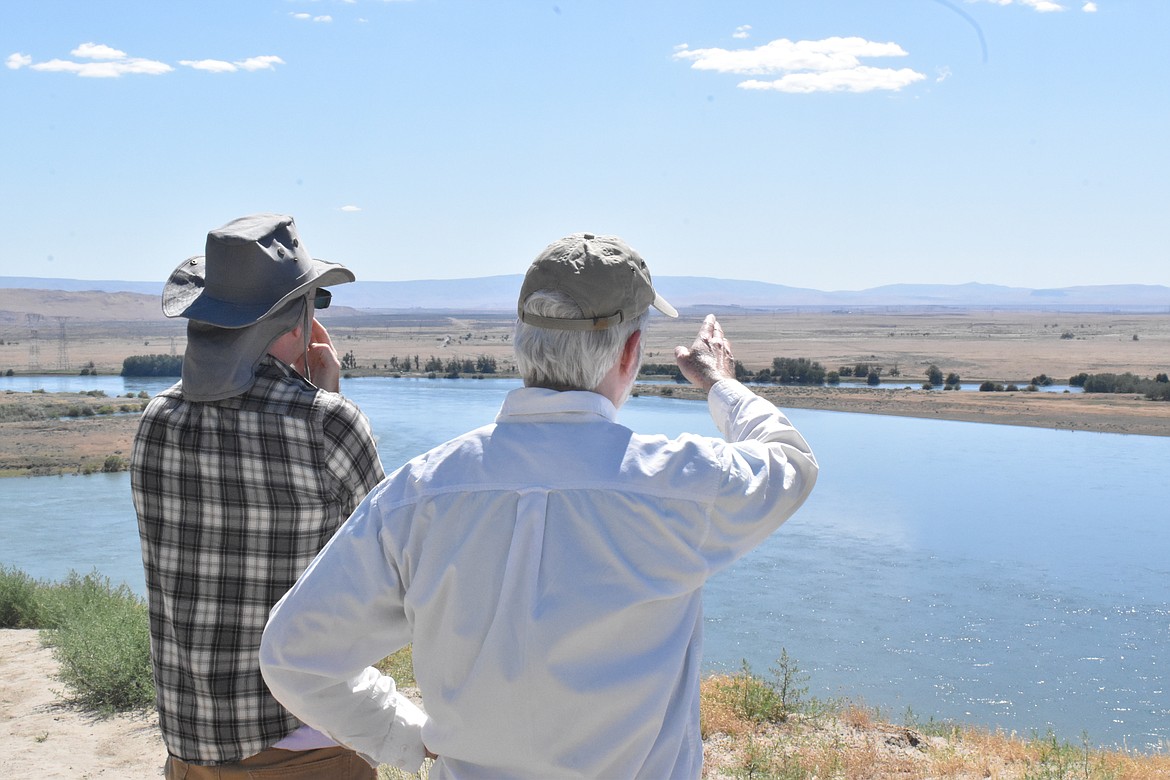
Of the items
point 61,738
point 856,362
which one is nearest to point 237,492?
point 61,738

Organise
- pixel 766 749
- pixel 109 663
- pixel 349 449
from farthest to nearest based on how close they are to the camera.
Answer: pixel 109 663 → pixel 766 749 → pixel 349 449

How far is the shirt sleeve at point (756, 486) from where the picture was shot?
4.54 ft

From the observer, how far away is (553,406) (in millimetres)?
1395

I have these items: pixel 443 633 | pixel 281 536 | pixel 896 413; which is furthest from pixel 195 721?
pixel 896 413

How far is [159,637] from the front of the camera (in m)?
1.94

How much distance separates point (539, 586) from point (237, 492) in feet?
2.50

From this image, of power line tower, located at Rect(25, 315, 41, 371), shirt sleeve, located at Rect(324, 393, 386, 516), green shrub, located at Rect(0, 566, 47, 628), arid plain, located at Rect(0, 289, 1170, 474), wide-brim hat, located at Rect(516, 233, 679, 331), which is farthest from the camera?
power line tower, located at Rect(25, 315, 41, 371)

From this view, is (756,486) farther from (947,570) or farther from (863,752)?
(947,570)

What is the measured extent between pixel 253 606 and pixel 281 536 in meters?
0.15

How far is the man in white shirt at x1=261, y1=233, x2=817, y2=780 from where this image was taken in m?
1.32

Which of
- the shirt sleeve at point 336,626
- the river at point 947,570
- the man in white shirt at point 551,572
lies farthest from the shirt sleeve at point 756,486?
the river at point 947,570

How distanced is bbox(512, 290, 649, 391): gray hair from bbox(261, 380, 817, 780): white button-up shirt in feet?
0.18

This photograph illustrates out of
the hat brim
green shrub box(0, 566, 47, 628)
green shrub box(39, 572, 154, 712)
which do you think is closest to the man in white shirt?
the hat brim

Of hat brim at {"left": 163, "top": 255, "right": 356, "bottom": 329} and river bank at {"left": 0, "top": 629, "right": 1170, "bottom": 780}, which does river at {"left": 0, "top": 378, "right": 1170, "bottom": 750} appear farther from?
hat brim at {"left": 163, "top": 255, "right": 356, "bottom": 329}
